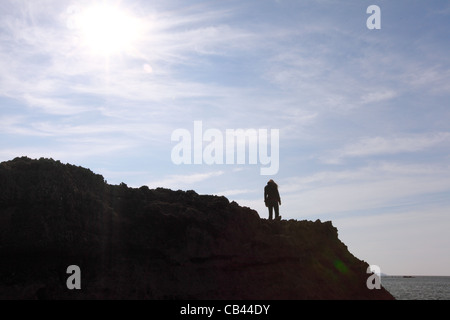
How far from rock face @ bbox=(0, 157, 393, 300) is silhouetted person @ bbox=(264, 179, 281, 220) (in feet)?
6.92

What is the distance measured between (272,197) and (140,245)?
768 cm

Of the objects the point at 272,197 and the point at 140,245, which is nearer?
the point at 140,245

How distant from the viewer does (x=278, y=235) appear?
18469 mm

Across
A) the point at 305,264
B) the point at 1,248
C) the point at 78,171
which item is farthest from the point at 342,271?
the point at 1,248

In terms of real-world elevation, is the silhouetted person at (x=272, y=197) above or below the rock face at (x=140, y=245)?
above

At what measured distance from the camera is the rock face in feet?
50.1

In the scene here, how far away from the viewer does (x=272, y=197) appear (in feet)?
70.8

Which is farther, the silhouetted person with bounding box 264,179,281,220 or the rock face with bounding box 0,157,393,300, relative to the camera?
the silhouetted person with bounding box 264,179,281,220

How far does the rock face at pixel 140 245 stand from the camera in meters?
15.3

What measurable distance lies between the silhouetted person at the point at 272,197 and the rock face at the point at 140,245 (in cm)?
211

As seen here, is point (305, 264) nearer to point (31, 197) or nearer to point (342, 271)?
point (342, 271)

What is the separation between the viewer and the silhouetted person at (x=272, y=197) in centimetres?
2158

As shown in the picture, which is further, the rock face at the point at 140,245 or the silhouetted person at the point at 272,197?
the silhouetted person at the point at 272,197
